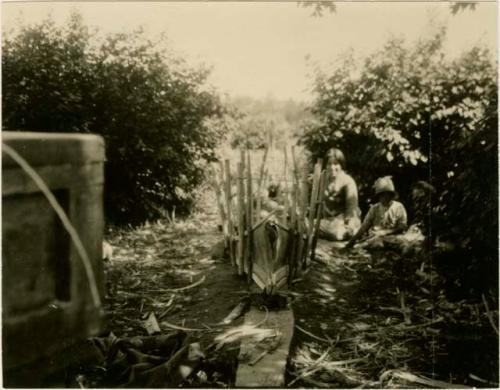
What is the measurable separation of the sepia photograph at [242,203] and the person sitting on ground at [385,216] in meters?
0.02

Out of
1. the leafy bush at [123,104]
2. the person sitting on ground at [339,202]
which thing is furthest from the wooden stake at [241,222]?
the person sitting on ground at [339,202]

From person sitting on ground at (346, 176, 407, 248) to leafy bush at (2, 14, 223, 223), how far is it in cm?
233

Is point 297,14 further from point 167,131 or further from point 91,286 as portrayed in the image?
point 167,131

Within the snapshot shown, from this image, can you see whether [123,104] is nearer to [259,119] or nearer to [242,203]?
[242,203]

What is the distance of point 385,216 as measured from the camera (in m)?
5.69

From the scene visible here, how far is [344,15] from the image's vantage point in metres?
3.34

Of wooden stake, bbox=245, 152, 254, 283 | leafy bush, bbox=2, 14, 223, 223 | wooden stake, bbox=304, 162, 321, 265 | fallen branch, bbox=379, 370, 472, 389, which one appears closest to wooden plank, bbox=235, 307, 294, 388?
fallen branch, bbox=379, 370, 472, 389

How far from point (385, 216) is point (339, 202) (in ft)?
3.91

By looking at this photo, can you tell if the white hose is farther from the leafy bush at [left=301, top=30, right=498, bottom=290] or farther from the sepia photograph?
the leafy bush at [left=301, top=30, right=498, bottom=290]

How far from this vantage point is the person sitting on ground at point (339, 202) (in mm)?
6547

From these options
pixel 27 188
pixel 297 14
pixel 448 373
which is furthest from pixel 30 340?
pixel 297 14

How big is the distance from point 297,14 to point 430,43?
3.01 metres

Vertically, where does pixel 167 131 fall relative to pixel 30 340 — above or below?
above

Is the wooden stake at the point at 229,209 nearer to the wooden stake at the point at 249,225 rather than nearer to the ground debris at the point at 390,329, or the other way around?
the wooden stake at the point at 249,225
